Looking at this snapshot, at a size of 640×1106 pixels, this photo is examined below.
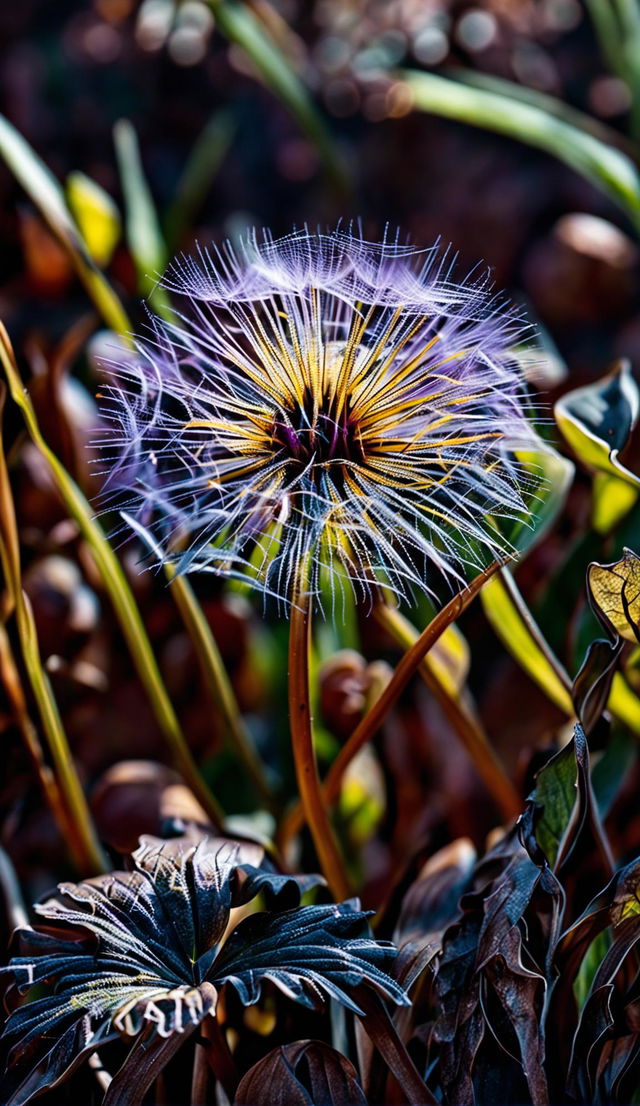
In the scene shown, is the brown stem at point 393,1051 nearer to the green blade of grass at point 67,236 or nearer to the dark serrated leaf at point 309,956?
the dark serrated leaf at point 309,956

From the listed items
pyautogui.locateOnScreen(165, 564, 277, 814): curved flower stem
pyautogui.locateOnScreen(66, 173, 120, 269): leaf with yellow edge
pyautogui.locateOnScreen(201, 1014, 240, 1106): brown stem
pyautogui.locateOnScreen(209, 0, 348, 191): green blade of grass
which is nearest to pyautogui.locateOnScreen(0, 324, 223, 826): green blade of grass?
pyautogui.locateOnScreen(165, 564, 277, 814): curved flower stem

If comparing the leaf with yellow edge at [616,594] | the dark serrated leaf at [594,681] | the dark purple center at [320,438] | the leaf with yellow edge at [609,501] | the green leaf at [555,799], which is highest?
the dark purple center at [320,438]

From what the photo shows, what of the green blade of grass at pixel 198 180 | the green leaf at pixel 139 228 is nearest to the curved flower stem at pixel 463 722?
the green leaf at pixel 139 228

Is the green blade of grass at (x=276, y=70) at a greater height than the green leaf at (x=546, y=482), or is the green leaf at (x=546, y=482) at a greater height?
the green blade of grass at (x=276, y=70)

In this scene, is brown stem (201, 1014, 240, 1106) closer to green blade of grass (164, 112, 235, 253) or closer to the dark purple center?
the dark purple center

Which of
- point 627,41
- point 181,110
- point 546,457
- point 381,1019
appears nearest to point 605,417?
point 546,457
